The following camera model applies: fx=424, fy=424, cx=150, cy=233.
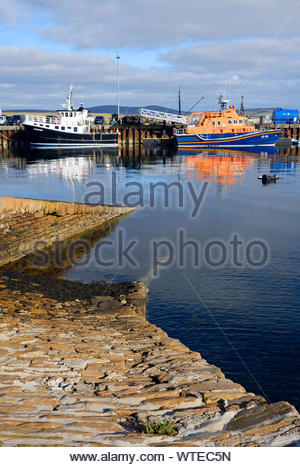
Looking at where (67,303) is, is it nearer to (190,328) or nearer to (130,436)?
(190,328)

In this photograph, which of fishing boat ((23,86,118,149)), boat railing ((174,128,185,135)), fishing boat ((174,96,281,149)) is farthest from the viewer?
boat railing ((174,128,185,135))

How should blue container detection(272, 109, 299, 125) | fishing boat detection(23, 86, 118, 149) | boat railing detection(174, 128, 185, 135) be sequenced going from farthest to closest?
blue container detection(272, 109, 299, 125) < boat railing detection(174, 128, 185, 135) < fishing boat detection(23, 86, 118, 149)

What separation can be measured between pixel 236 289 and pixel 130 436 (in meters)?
11.7

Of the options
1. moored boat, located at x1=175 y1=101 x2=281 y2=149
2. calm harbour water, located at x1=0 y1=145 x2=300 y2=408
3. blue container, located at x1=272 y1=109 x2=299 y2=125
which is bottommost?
calm harbour water, located at x1=0 y1=145 x2=300 y2=408

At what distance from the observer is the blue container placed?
385ft

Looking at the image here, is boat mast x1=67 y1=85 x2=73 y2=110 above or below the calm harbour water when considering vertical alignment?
above

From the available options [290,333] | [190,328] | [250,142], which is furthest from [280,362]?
[250,142]

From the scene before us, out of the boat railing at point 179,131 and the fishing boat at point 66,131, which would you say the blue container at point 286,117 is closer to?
the boat railing at point 179,131

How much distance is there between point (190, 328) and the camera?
46.3 ft

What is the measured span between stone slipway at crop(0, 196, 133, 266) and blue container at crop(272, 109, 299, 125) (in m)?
98.0

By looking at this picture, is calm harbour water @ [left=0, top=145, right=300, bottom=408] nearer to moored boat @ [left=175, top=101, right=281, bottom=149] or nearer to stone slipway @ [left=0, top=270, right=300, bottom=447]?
stone slipway @ [left=0, top=270, right=300, bottom=447]

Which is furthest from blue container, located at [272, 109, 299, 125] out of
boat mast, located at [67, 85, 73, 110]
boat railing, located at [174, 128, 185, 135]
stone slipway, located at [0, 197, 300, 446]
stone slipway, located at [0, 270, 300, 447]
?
stone slipway, located at [0, 270, 300, 447]

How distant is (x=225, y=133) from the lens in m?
90.9

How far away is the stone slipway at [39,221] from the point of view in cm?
2245
